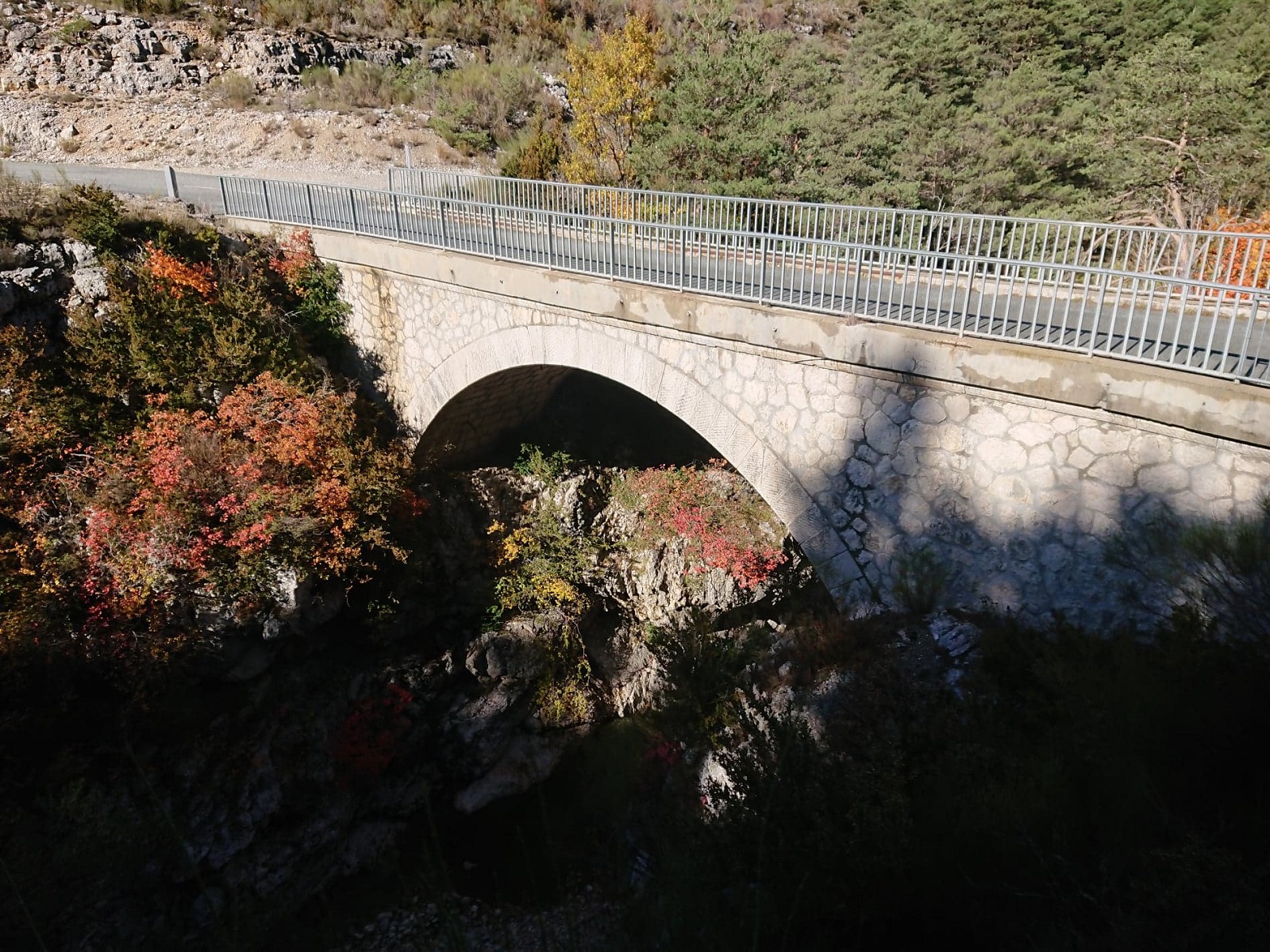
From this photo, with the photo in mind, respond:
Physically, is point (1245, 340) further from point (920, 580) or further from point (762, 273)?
point (762, 273)

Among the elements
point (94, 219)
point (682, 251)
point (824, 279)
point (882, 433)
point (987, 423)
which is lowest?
point (882, 433)

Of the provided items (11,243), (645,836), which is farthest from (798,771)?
(11,243)

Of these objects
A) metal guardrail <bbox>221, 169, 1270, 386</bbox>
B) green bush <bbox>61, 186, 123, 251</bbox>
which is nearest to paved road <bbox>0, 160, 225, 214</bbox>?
metal guardrail <bbox>221, 169, 1270, 386</bbox>

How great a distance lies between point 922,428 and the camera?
6297mm

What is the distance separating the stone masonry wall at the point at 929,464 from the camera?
209 inches

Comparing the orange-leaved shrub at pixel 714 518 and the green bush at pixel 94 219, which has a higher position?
the green bush at pixel 94 219

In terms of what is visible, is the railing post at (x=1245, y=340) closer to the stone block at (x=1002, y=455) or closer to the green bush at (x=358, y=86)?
the stone block at (x=1002, y=455)

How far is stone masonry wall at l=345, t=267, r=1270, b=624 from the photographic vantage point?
5.31 m

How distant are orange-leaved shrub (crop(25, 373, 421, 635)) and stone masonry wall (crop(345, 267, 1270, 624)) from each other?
336 cm

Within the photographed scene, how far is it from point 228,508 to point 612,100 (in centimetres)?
1370

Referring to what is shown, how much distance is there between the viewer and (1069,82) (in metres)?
18.3

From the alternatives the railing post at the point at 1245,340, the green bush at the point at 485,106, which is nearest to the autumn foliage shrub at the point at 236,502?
the railing post at the point at 1245,340

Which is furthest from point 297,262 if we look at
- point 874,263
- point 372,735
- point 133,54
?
point 133,54

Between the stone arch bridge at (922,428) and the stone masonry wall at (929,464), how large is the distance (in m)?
0.01
